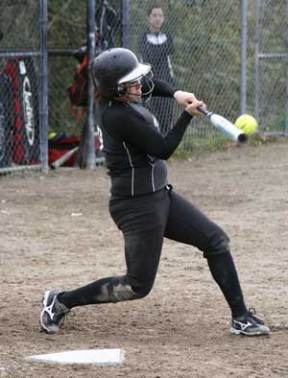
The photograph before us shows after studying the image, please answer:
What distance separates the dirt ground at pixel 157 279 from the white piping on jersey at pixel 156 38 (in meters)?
1.76

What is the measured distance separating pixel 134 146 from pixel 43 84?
773cm

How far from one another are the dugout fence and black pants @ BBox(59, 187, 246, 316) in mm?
7427

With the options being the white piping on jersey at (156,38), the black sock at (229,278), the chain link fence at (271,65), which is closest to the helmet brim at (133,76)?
the black sock at (229,278)

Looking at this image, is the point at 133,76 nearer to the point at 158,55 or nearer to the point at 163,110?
the point at 163,110

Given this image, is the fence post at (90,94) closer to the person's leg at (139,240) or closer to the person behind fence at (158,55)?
the person behind fence at (158,55)

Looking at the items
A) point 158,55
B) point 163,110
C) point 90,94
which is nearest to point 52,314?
point 90,94

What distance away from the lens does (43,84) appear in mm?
13719

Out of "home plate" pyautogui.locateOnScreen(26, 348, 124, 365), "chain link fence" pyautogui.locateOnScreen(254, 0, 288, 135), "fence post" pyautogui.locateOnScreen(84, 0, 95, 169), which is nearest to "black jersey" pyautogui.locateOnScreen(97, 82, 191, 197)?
"home plate" pyautogui.locateOnScreen(26, 348, 124, 365)

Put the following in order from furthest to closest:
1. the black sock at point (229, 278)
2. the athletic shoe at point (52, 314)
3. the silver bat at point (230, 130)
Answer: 1. the athletic shoe at point (52, 314)
2. the black sock at point (229, 278)
3. the silver bat at point (230, 130)

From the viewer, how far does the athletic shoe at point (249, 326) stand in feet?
21.2

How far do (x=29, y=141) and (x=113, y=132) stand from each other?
791cm

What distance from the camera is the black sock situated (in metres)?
6.43

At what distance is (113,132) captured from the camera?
6.17m

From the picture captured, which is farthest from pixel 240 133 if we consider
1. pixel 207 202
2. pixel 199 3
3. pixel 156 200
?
pixel 199 3
